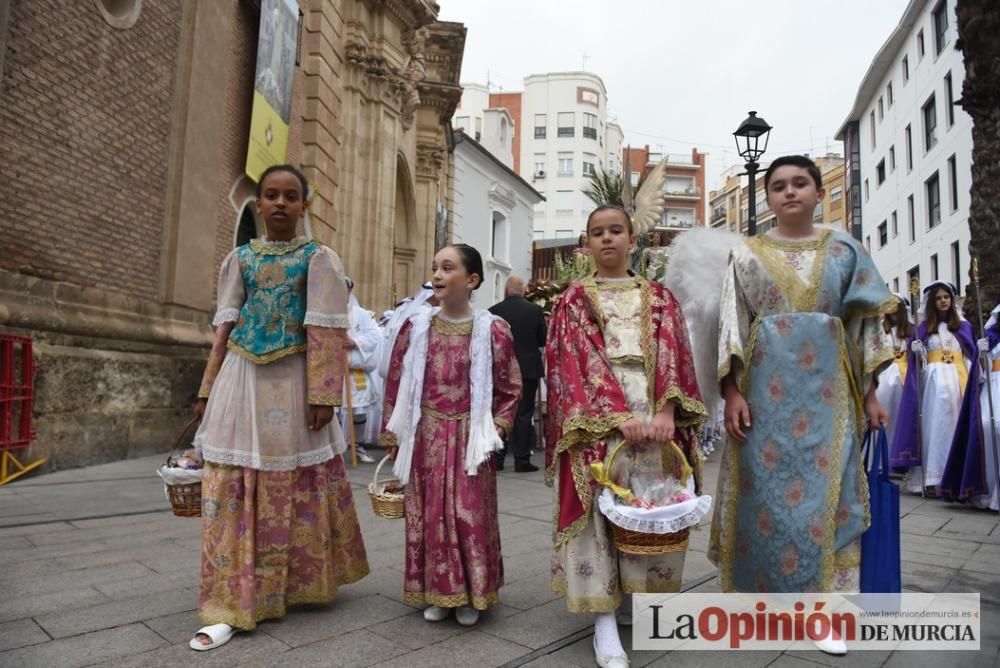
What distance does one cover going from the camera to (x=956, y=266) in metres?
24.4

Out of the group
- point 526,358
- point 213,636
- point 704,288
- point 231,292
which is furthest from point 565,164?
point 213,636

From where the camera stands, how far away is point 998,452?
6.48 meters

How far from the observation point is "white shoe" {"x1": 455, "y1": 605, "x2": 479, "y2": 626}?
330 centimetres

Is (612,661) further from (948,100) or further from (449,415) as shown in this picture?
(948,100)

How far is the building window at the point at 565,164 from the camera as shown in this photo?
59.7 meters

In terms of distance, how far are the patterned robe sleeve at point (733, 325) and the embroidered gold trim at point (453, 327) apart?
1204mm

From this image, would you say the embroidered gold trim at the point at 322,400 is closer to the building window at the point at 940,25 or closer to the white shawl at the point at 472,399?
the white shawl at the point at 472,399

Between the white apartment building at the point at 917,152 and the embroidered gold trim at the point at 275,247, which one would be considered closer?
the embroidered gold trim at the point at 275,247

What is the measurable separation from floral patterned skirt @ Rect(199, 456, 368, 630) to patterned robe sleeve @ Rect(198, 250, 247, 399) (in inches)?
17.0

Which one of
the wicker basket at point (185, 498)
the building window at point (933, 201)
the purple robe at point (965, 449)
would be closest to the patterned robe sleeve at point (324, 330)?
the wicker basket at point (185, 498)

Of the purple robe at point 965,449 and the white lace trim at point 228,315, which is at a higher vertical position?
the white lace trim at point 228,315

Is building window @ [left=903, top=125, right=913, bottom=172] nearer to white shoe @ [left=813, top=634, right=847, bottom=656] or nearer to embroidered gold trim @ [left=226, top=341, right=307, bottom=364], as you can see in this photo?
white shoe @ [left=813, top=634, right=847, bottom=656]

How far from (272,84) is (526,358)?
263 inches

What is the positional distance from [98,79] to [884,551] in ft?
28.7
